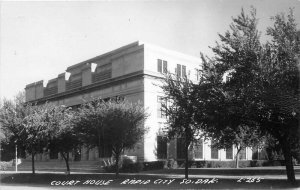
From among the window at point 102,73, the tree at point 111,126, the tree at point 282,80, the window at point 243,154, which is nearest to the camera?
the tree at point 282,80

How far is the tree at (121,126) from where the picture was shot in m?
29.2

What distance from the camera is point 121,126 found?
1156 inches

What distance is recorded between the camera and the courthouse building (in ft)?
134

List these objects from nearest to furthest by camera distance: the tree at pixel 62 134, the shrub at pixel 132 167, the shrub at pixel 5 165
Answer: the tree at pixel 62 134
the shrub at pixel 132 167
the shrub at pixel 5 165

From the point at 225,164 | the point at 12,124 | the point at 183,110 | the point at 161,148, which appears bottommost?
the point at 225,164

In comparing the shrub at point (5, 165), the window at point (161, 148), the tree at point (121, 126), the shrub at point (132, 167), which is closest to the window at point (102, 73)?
the window at point (161, 148)

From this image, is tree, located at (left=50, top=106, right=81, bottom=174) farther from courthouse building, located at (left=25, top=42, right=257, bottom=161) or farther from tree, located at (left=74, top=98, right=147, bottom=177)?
tree, located at (left=74, top=98, right=147, bottom=177)

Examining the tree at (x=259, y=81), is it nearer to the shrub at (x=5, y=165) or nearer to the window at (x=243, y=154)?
the window at (x=243, y=154)

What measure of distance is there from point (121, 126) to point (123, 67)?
628 inches

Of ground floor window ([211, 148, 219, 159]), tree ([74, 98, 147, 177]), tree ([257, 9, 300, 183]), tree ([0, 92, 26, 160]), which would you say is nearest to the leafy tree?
tree ([74, 98, 147, 177])

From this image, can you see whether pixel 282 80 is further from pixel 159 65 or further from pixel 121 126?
pixel 159 65

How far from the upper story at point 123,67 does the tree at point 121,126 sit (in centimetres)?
801

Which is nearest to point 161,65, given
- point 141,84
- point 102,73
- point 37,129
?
point 141,84

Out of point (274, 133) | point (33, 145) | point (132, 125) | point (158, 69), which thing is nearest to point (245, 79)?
point (274, 133)
